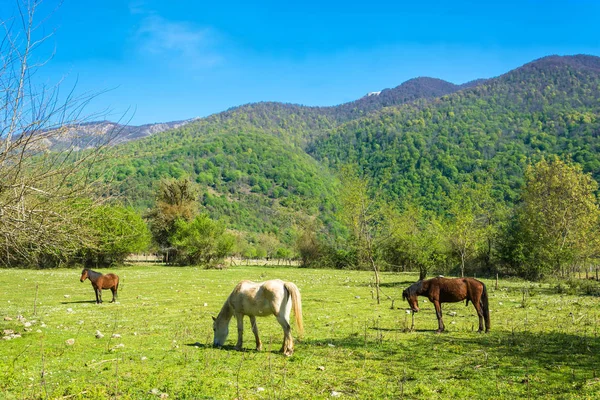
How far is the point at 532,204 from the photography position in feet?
178

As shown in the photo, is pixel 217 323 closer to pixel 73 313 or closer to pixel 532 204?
pixel 73 313

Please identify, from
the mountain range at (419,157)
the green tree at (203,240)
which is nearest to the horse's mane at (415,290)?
the green tree at (203,240)

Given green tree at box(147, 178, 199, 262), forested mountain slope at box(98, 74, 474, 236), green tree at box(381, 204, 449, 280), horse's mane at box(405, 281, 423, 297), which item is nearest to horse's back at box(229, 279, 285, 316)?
horse's mane at box(405, 281, 423, 297)

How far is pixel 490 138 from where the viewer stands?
141375 millimetres

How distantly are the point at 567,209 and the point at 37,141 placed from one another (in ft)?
190

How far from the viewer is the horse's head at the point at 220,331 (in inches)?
463

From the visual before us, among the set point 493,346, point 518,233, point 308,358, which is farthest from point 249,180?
point 308,358

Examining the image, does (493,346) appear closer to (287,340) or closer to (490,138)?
(287,340)

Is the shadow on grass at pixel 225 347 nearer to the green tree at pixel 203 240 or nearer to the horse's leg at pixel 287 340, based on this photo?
the horse's leg at pixel 287 340

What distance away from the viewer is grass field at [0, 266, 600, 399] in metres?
7.84

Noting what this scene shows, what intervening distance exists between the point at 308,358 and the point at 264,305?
1.81m

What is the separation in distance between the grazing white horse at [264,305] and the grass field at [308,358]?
49 cm

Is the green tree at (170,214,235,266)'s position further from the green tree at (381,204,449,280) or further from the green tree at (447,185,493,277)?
the green tree at (447,185,493,277)

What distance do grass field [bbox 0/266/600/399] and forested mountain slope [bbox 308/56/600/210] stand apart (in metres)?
65.9
